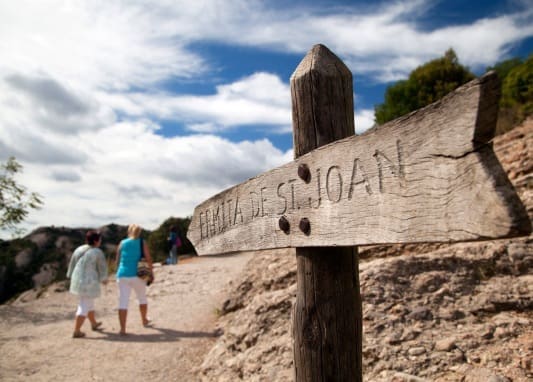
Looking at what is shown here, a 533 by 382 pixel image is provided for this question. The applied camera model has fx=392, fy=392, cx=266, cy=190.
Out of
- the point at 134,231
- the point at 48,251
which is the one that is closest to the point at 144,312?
the point at 134,231

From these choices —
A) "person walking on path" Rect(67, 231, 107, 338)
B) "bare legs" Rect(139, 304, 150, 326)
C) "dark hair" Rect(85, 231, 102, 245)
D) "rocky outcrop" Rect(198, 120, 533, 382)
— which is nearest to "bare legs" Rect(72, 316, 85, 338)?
"person walking on path" Rect(67, 231, 107, 338)

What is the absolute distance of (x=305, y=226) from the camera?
1694mm

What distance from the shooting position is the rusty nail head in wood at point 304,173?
1692 millimetres

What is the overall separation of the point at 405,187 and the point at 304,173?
539mm

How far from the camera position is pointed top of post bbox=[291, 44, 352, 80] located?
1926mm

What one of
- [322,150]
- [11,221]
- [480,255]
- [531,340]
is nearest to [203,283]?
[11,221]

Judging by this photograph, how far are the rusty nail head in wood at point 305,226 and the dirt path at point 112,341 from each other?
3821 millimetres

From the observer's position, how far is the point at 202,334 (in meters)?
6.35

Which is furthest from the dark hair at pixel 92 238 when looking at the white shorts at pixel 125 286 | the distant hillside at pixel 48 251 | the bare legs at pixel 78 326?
the distant hillside at pixel 48 251

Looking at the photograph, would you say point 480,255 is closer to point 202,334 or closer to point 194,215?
point 194,215

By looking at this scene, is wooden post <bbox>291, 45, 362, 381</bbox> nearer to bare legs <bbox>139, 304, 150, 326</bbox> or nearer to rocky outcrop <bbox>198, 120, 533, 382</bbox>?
rocky outcrop <bbox>198, 120, 533, 382</bbox>

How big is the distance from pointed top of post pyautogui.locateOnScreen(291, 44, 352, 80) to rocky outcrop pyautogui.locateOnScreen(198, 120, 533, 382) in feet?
7.42

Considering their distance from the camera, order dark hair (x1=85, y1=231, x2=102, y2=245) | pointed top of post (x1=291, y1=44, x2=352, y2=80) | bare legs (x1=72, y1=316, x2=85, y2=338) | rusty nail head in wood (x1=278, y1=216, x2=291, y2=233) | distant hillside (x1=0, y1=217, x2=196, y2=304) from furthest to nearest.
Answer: distant hillside (x1=0, y1=217, x2=196, y2=304) → dark hair (x1=85, y1=231, x2=102, y2=245) → bare legs (x1=72, y1=316, x2=85, y2=338) → pointed top of post (x1=291, y1=44, x2=352, y2=80) → rusty nail head in wood (x1=278, y1=216, x2=291, y2=233)

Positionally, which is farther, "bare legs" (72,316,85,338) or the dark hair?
the dark hair
